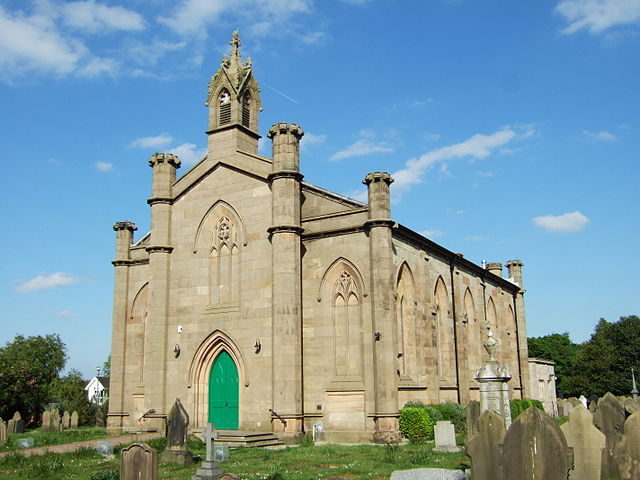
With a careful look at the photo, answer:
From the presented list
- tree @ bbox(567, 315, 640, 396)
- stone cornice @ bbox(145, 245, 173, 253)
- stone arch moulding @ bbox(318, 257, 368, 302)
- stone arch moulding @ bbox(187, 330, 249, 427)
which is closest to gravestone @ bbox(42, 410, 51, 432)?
stone arch moulding @ bbox(187, 330, 249, 427)

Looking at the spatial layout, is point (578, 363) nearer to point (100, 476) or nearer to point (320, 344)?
point (320, 344)

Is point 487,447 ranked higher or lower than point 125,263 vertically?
lower

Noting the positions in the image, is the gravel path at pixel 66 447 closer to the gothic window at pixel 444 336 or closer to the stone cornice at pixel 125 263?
the stone cornice at pixel 125 263

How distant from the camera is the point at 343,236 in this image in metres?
26.8

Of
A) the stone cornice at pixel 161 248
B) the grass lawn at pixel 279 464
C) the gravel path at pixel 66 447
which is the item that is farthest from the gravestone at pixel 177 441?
the stone cornice at pixel 161 248

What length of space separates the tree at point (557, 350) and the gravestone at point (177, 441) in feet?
266

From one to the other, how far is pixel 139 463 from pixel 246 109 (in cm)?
2157

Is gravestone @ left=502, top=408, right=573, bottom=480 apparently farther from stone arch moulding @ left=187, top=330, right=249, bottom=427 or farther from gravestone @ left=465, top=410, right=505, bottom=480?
stone arch moulding @ left=187, top=330, right=249, bottom=427

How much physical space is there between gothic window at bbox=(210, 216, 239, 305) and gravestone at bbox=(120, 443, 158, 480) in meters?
15.6

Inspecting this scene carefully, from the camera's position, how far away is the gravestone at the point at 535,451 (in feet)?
32.7

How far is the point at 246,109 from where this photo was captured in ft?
102

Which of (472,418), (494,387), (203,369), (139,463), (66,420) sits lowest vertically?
(66,420)

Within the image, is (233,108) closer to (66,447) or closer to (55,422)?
(66,447)

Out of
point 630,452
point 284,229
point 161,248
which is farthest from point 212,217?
point 630,452
